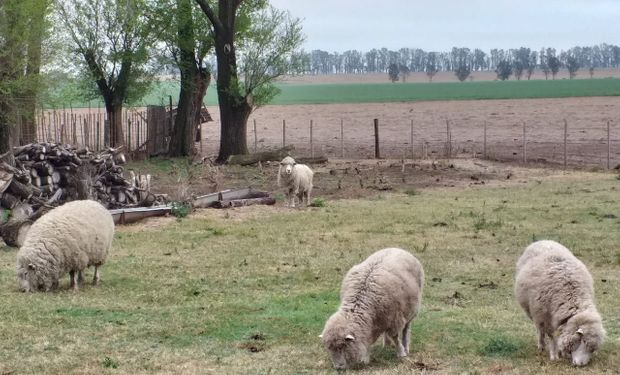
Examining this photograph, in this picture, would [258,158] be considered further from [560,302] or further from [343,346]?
[343,346]

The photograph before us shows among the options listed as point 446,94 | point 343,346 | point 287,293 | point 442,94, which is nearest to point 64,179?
point 287,293

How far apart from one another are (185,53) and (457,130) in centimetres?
1855

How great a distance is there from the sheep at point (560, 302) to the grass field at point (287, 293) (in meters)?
0.20

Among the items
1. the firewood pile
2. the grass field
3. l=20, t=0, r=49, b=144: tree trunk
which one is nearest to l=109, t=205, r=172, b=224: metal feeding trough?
the grass field

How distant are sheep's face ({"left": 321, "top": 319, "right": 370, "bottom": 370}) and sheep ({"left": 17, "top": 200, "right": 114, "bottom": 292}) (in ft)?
16.3

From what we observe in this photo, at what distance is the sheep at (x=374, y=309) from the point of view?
7969 millimetres

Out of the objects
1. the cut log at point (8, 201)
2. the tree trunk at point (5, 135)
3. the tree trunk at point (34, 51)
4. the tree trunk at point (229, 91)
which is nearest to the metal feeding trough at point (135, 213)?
the cut log at point (8, 201)

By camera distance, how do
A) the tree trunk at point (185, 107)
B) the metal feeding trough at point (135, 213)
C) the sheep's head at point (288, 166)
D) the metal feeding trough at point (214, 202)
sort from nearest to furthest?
1. the metal feeding trough at point (135, 213)
2. the metal feeding trough at point (214, 202)
3. the sheep's head at point (288, 166)
4. the tree trunk at point (185, 107)

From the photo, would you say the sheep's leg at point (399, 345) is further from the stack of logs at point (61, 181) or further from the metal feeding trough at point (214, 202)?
the metal feeding trough at point (214, 202)

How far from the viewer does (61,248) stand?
459 inches

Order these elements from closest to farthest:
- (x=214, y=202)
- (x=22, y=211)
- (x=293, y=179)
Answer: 1. (x=22, y=211)
2. (x=214, y=202)
3. (x=293, y=179)

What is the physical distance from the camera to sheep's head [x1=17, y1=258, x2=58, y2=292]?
37.9 feet

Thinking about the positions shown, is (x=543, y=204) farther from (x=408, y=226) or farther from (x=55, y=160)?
(x=55, y=160)

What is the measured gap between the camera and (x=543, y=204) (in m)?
20.4
